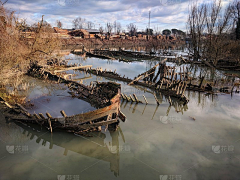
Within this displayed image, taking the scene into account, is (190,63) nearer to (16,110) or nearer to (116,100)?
(116,100)

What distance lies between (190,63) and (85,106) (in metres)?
23.3

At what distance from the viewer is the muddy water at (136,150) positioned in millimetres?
5883

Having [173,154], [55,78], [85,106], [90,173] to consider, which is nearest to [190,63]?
[55,78]

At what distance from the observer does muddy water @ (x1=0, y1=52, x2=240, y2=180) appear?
5.88 m
